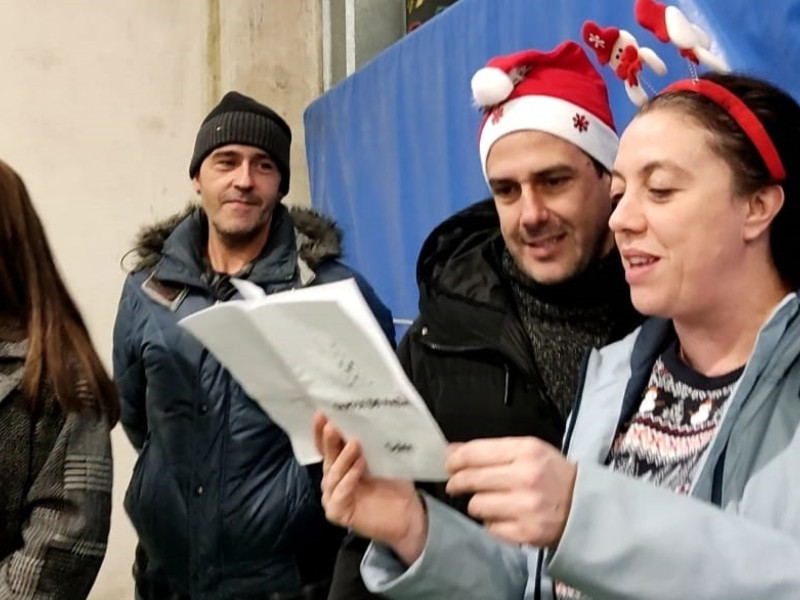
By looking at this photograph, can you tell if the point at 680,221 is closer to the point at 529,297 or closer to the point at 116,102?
the point at 529,297

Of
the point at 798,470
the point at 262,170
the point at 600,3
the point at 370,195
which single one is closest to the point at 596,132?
the point at 600,3

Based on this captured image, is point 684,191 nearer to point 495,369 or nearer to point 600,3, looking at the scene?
point 495,369

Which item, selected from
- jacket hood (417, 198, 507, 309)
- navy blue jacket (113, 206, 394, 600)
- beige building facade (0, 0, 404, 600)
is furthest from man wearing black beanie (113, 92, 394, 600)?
beige building facade (0, 0, 404, 600)

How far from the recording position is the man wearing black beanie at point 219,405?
1.74 m

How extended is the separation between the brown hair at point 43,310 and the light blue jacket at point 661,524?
50cm

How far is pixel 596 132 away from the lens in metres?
1.28

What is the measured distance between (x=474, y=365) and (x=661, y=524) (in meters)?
0.53

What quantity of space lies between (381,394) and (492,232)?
654 mm

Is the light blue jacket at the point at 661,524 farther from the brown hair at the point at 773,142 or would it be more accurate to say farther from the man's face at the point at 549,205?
the man's face at the point at 549,205

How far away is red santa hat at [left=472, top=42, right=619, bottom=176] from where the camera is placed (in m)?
1.26

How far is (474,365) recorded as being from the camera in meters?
1.22

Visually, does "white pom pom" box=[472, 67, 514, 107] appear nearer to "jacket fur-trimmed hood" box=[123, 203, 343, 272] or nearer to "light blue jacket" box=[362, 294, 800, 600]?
"light blue jacket" box=[362, 294, 800, 600]

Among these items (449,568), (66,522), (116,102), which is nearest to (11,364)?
(66,522)

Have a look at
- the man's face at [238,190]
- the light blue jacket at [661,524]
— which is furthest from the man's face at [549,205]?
the man's face at [238,190]
